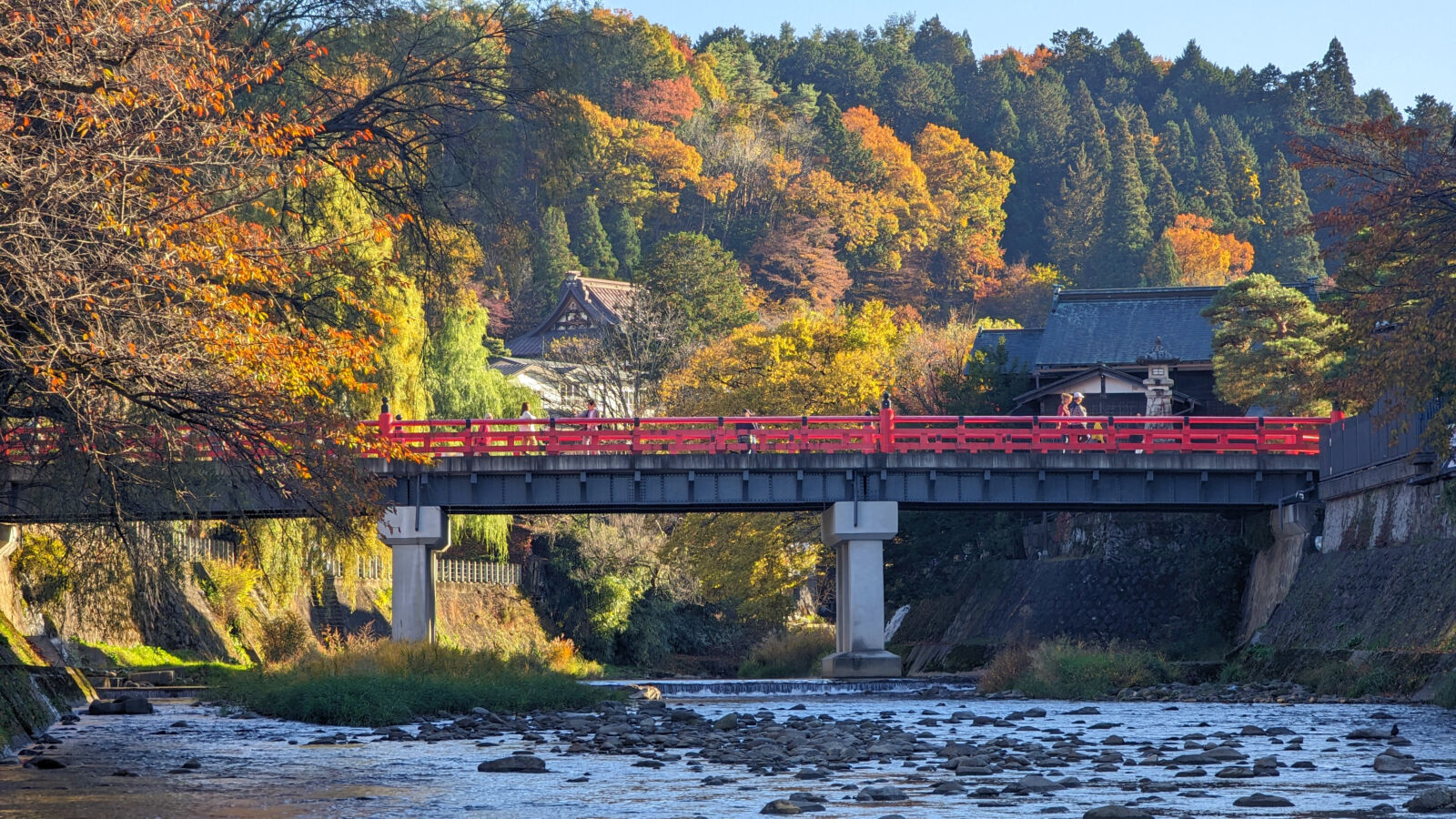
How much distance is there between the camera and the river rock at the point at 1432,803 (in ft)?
38.1

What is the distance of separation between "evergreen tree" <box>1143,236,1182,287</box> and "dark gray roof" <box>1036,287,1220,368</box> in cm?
3127

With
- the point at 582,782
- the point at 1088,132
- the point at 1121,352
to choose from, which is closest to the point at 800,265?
the point at 1121,352

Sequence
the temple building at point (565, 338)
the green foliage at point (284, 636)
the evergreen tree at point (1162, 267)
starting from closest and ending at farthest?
the green foliage at point (284, 636) < the temple building at point (565, 338) < the evergreen tree at point (1162, 267)

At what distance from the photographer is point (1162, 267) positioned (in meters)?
98.6

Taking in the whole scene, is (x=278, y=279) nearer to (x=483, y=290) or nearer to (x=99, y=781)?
(x=99, y=781)

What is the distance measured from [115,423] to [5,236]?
99.3 inches

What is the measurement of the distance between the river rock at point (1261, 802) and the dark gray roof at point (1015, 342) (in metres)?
51.9

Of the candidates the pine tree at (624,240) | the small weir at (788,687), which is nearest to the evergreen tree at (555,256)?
the pine tree at (624,240)

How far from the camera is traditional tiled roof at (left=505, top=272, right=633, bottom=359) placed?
3246 inches

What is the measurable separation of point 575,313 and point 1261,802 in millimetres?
73429

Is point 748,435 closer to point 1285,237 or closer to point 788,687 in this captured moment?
point 788,687

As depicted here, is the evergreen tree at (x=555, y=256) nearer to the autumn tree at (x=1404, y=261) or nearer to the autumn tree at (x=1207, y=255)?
the autumn tree at (x=1207, y=255)

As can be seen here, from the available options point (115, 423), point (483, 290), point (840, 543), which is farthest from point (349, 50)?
point (483, 290)

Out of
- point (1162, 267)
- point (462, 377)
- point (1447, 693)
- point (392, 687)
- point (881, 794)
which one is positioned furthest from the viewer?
point (1162, 267)
